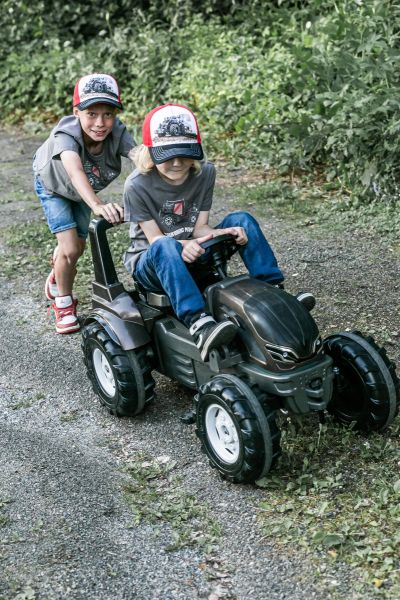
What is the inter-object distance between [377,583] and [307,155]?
5.29 metres

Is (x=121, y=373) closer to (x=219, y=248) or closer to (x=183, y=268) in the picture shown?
(x=183, y=268)

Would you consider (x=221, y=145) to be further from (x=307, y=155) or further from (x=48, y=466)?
(x=48, y=466)

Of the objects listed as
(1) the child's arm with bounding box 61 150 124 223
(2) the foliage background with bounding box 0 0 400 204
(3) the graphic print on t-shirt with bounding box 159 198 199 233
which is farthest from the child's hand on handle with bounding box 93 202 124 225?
(2) the foliage background with bounding box 0 0 400 204

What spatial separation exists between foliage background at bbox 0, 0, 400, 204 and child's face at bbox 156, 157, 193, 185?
2.94m

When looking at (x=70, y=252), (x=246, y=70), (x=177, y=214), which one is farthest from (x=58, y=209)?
(x=246, y=70)

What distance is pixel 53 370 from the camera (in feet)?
16.4

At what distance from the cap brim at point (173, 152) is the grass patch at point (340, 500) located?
52.2 inches

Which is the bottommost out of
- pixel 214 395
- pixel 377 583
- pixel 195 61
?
pixel 377 583

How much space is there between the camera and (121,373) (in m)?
4.17

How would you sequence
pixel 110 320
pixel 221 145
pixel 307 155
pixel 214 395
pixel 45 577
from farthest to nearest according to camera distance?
pixel 221 145
pixel 307 155
pixel 110 320
pixel 214 395
pixel 45 577

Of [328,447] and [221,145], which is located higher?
[221,145]

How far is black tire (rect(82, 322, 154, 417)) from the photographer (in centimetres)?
419

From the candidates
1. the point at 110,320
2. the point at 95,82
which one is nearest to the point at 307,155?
the point at 95,82

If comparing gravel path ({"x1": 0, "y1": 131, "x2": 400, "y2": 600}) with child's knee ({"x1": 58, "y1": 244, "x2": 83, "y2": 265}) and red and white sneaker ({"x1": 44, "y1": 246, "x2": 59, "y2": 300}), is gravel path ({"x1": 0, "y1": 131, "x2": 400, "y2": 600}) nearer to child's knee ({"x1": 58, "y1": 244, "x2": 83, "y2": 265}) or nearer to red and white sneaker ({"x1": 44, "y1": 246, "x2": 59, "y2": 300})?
red and white sneaker ({"x1": 44, "y1": 246, "x2": 59, "y2": 300})
